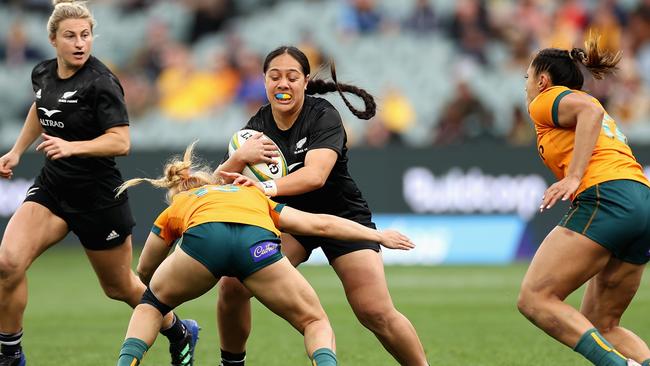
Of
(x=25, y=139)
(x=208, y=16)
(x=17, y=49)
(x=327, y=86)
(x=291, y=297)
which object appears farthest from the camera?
(x=208, y=16)

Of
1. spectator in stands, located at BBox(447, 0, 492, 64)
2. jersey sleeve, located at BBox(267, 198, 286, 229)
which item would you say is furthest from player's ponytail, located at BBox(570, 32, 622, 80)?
spectator in stands, located at BBox(447, 0, 492, 64)

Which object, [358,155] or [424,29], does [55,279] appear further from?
[424,29]

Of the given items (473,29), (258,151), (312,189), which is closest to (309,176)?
(312,189)

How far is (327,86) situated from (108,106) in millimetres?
1491

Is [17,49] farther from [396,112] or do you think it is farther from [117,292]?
[117,292]

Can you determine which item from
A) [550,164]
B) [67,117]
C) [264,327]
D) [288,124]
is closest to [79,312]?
[264,327]

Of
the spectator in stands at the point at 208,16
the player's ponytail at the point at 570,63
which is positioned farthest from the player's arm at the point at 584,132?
the spectator in stands at the point at 208,16

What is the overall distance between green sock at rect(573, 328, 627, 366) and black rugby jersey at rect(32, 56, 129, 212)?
3337mm

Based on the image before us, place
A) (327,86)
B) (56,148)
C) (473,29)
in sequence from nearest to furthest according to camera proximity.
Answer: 1. (56,148)
2. (327,86)
3. (473,29)

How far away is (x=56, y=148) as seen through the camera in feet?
22.9

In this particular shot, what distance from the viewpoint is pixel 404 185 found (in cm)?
1622

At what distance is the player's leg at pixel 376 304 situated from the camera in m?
6.55

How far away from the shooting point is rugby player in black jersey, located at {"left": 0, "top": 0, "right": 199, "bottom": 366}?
23.9 feet

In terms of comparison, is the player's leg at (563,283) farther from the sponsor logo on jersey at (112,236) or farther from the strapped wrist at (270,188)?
the sponsor logo on jersey at (112,236)
